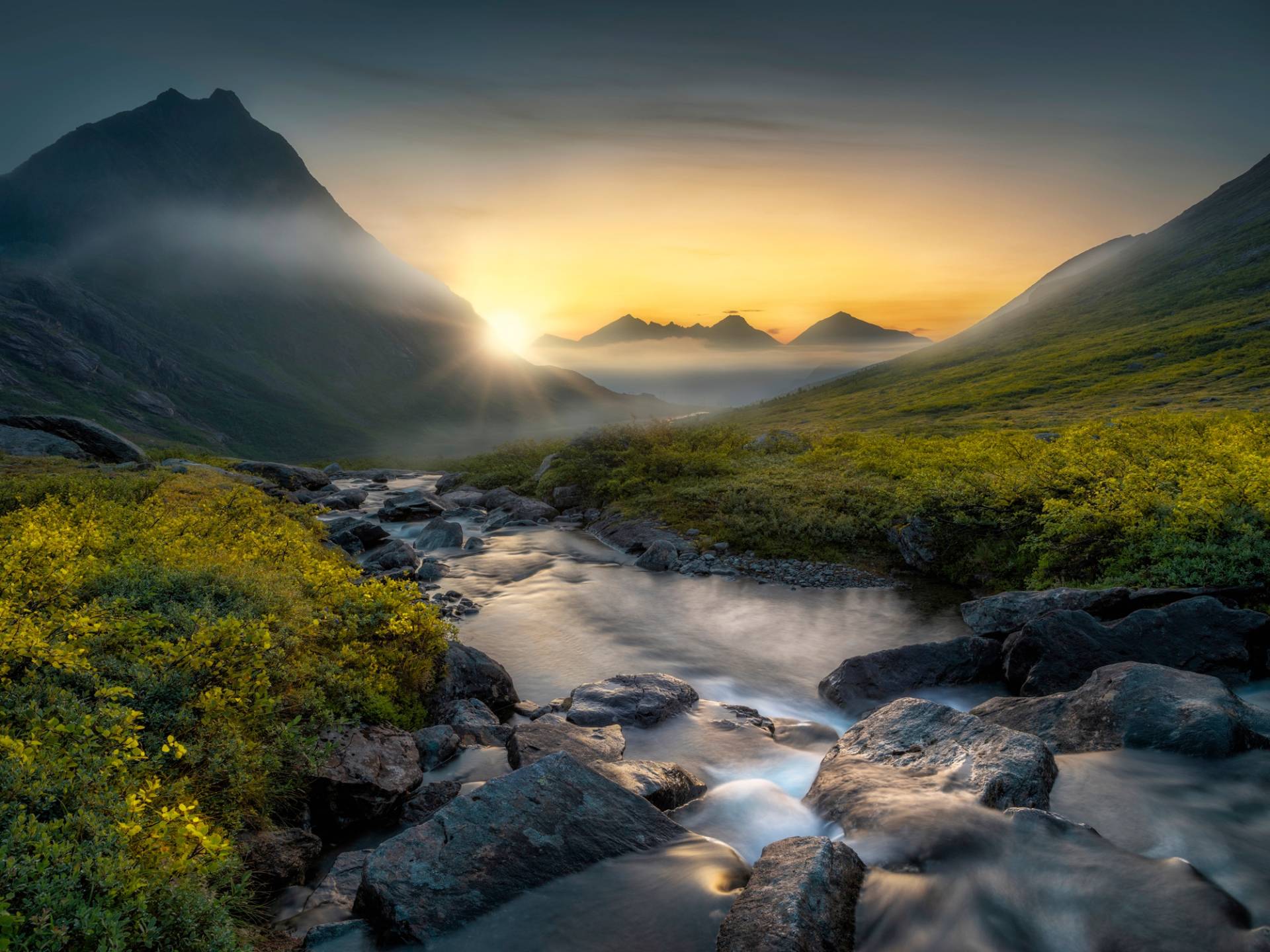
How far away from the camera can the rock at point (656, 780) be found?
10461mm

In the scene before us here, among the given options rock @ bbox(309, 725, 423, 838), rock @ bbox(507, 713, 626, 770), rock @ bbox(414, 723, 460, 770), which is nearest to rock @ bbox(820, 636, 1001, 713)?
rock @ bbox(507, 713, 626, 770)

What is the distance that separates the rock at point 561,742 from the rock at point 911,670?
628 cm

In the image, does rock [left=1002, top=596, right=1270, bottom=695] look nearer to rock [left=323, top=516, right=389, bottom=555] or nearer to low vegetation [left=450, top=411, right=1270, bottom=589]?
low vegetation [left=450, top=411, right=1270, bottom=589]

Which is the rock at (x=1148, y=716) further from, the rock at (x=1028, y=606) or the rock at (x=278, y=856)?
the rock at (x=278, y=856)

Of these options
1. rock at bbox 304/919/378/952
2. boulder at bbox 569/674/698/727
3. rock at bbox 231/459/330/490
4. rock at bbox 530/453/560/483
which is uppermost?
rock at bbox 231/459/330/490

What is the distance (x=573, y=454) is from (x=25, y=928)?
139 ft

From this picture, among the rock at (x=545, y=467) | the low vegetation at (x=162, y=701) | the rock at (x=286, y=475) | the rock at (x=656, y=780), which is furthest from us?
the rock at (x=286, y=475)

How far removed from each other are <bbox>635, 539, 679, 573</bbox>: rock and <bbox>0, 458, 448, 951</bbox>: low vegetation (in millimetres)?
14780

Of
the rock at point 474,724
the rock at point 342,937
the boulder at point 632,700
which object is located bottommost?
the boulder at point 632,700

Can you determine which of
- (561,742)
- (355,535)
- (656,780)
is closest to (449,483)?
(355,535)

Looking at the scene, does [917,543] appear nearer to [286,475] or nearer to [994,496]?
[994,496]

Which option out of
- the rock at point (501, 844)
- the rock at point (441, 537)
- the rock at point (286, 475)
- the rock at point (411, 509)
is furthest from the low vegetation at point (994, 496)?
the rock at point (286, 475)

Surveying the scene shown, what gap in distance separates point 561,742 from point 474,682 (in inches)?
155

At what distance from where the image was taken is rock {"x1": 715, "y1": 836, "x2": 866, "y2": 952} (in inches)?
274
